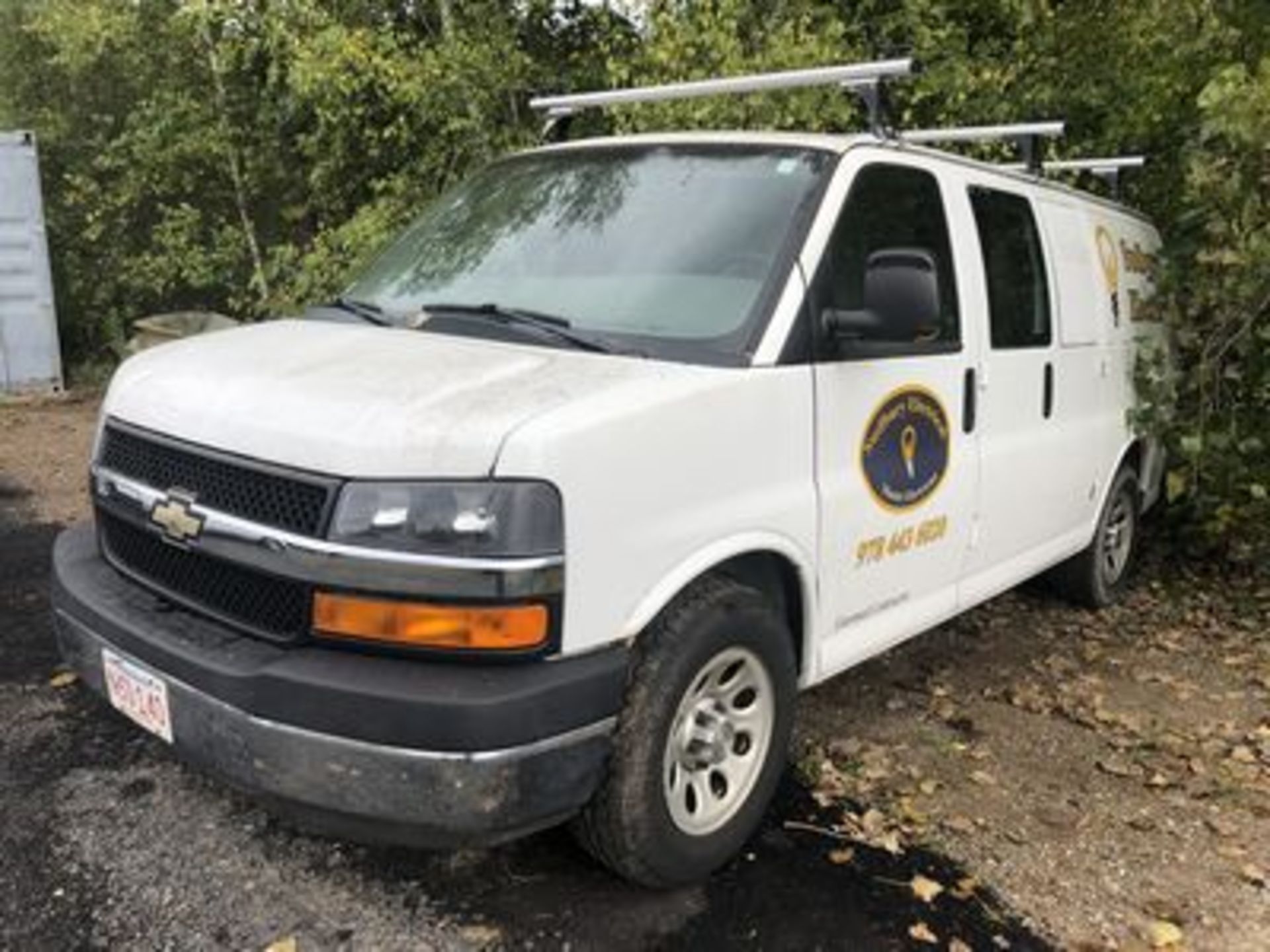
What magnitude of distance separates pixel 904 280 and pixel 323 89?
6.73 m

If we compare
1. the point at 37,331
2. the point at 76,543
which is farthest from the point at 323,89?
the point at 76,543

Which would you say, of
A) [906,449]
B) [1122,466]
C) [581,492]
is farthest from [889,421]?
[1122,466]

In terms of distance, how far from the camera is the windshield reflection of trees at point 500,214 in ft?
12.9

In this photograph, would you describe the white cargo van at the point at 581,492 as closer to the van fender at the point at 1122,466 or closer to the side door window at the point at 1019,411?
the side door window at the point at 1019,411

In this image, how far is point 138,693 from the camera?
121 inches

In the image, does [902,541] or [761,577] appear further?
Result: [902,541]

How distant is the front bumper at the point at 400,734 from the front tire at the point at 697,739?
14 cm

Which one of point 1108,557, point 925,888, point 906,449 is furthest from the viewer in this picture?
point 1108,557

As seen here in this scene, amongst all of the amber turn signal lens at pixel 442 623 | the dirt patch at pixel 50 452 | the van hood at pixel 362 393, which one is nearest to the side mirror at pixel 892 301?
the van hood at pixel 362 393

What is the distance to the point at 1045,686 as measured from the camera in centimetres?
507

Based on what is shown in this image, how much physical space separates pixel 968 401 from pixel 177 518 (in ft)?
8.64

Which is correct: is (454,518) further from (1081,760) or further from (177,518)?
Result: (1081,760)

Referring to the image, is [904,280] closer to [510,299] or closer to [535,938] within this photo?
[510,299]

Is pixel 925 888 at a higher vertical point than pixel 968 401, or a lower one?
lower
